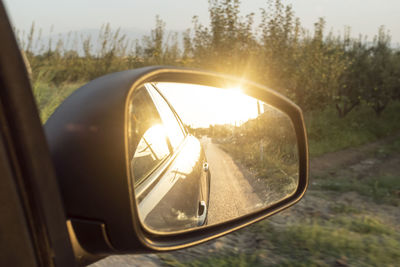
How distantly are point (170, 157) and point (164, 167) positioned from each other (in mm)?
87

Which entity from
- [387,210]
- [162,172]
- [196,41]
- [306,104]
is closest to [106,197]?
[162,172]

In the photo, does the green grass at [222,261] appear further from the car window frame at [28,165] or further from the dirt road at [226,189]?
the car window frame at [28,165]

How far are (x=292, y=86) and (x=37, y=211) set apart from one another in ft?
42.8

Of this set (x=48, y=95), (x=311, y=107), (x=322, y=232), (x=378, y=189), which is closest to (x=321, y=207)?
(x=322, y=232)

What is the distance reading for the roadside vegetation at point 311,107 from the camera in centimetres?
338

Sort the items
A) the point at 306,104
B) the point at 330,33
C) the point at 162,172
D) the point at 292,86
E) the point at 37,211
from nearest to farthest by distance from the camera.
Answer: the point at 37,211 → the point at 162,172 → the point at 292,86 → the point at 306,104 → the point at 330,33

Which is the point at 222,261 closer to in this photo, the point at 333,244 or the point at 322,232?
the point at 333,244

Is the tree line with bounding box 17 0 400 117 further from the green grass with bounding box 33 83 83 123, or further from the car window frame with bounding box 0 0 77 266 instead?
the car window frame with bounding box 0 0 77 266

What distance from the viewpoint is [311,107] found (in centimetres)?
1492

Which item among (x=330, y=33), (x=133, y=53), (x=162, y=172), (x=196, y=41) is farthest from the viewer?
(x=330, y=33)

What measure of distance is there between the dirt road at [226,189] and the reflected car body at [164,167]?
26 millimetres

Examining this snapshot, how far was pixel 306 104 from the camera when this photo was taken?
576 inches

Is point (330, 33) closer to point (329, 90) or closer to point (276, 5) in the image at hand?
point (329, 90)

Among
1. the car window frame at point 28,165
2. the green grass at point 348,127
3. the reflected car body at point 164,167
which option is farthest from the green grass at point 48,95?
the green grass at point 348,127
